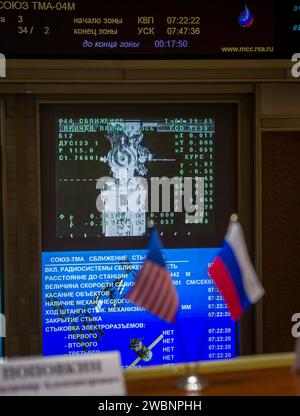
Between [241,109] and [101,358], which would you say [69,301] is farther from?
[101,358]

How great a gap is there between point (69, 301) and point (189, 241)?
26.3 inches

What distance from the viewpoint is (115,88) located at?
3281mm

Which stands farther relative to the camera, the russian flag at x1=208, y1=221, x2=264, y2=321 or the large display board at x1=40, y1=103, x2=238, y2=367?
the large display board at x1=40, y1=103, x2=238, y2=367

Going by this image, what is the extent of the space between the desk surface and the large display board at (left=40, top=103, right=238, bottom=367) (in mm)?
1637

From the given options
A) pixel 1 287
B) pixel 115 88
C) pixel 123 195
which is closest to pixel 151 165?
pixel 123 195
